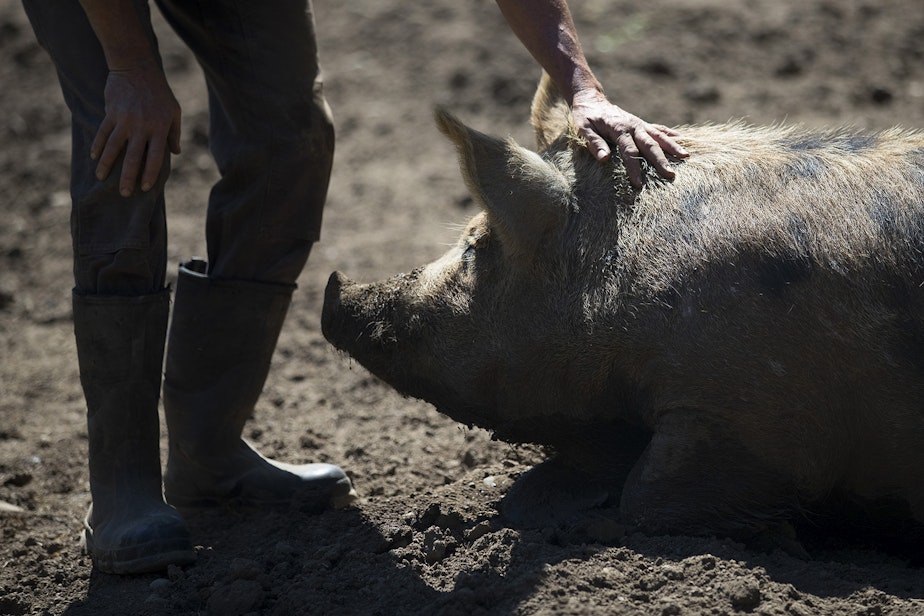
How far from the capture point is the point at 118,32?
3256mm

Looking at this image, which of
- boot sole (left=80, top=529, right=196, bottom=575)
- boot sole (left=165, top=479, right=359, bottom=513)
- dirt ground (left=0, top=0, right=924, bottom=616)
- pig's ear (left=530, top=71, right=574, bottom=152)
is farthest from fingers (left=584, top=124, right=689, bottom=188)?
boot sole (left=80, top=529, right=196, bottom=575)

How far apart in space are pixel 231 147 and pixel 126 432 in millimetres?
1023

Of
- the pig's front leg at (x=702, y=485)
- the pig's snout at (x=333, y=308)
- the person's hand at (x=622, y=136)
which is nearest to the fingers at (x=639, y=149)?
the person's hand at (x=622, y=136)

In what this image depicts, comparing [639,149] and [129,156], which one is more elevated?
[639,149]

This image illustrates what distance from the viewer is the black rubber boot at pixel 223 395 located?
3.87 m

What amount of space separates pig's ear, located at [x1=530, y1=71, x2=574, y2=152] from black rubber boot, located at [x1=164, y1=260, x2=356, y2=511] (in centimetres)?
105

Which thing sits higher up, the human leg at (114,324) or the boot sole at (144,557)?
the human leg at (114,324)

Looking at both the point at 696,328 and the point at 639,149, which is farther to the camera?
the point at 639,149

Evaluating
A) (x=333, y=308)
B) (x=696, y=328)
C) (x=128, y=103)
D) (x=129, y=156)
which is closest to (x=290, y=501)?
(x=333, y=308)

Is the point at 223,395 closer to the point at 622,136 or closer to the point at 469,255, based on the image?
the point at 469,255

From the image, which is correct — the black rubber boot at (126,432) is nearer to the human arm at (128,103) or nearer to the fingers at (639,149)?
the human arm at (128,103)

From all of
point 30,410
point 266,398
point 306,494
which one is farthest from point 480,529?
point 30,410

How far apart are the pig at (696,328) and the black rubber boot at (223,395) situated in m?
0.47

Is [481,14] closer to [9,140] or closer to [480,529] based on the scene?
[9,140]
